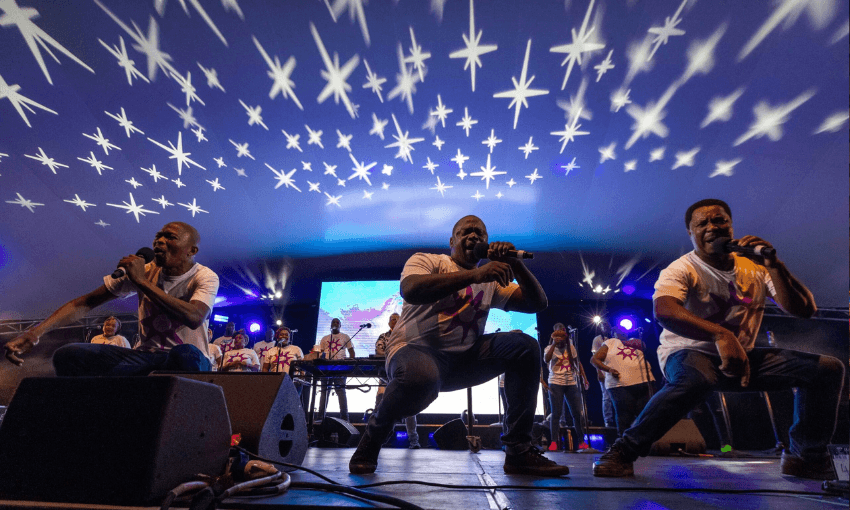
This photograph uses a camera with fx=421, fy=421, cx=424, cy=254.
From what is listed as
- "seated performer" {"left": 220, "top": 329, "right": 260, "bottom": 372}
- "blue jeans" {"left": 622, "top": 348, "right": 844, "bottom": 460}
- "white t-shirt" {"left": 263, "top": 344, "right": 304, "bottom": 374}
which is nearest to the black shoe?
"blue jeans" {"left": 622, "top": 348, "right": 844, "bottom": 460}

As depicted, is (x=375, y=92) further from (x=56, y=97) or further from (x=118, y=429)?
(x=118, y=429)

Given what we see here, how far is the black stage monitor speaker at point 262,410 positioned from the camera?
1879 millimetres

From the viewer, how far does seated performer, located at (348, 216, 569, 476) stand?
2.05 meters

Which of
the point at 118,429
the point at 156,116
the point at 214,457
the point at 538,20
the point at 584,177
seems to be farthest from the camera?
the point at 584,177

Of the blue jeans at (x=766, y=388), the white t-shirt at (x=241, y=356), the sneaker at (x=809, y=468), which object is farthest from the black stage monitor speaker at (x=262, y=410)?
the white t-shirt at (x=241, y=356)

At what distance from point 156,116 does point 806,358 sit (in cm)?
672

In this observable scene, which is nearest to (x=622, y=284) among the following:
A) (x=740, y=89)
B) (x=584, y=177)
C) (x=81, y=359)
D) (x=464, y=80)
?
(x=584, y=177)

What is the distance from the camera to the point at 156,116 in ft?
17.8

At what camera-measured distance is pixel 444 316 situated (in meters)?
2.38

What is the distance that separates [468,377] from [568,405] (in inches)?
192

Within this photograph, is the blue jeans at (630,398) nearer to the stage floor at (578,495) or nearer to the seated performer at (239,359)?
the stage floor at (578,495)

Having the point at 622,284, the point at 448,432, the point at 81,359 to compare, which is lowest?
the point at 448,432

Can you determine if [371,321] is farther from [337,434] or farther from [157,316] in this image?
[157,316]

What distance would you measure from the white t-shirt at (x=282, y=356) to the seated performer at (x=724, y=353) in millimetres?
6539
